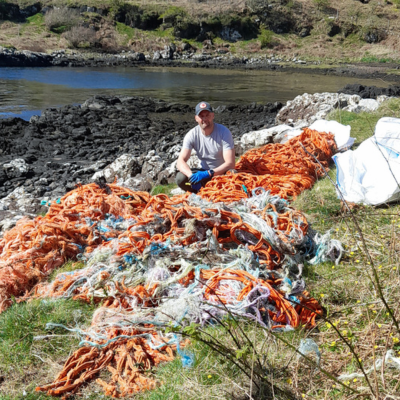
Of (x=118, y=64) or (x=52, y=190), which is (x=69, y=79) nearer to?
(x=118, y=64)

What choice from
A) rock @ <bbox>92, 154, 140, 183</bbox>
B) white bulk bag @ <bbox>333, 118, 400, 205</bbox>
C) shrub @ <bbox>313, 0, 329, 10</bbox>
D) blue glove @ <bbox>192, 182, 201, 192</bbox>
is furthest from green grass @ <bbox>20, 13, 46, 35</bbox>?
white bulk bag @ <bbox>333, 118, 400, 205</bbox>

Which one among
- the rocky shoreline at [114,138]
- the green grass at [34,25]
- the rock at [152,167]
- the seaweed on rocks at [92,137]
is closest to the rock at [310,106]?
the rocky shoreline at [114,138]

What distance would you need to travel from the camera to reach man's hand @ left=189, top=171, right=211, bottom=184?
532 cm

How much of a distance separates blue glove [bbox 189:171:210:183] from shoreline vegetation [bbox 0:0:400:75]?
41.7 meters

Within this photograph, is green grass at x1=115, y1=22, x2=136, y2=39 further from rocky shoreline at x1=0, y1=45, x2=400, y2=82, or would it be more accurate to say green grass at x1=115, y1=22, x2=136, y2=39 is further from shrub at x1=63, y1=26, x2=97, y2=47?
rocky shoreline at x1=0, y1=45, x2=400, y2=82

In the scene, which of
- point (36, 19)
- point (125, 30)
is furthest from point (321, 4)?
point (36, 19)

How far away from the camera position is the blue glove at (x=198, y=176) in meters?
5.32

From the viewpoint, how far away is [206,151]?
18.3 ft

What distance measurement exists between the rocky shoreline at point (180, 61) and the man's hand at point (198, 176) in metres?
29.2

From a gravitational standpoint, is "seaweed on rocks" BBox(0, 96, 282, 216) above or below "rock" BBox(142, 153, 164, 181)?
below

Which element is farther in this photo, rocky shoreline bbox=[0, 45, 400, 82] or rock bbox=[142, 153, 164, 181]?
rocky shoreline bbox=[0, 45, 400, 82]

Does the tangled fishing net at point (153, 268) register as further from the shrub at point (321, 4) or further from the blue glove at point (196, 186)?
the shrub at point (321, 4)

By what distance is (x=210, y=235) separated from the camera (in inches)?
136

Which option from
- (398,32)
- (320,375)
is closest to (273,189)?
(320,375)
